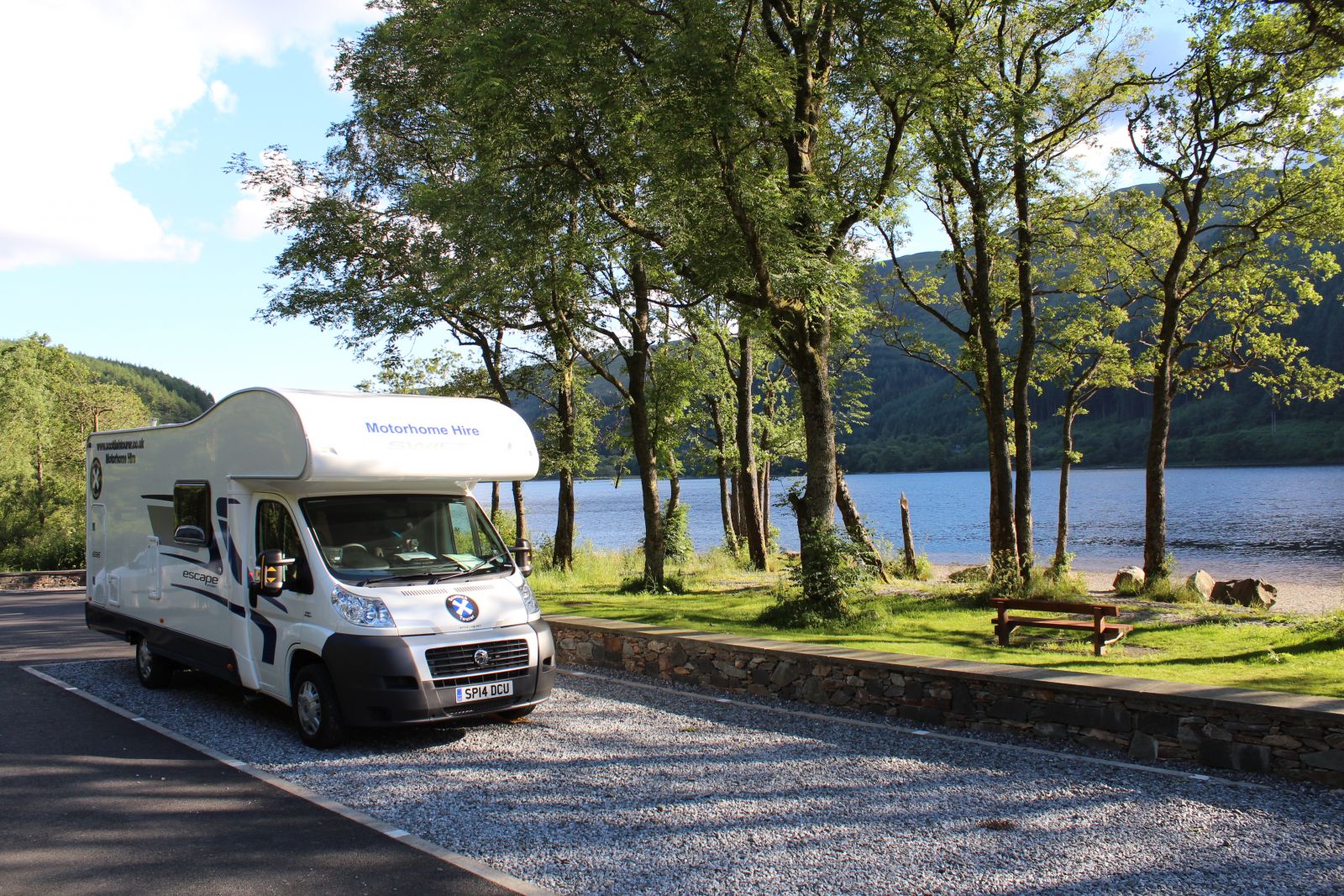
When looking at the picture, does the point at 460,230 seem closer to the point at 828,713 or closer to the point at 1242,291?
the point at 828,713

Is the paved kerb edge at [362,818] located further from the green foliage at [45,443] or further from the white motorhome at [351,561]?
the green foliage at [45,443]

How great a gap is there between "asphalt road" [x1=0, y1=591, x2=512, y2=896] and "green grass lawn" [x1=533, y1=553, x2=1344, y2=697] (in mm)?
6207

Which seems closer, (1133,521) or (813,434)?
(813,434)

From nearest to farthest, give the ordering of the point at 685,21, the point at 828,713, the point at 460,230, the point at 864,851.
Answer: the point at 864,851
the point at 828,713
the point at 685,21
the point at 460,230

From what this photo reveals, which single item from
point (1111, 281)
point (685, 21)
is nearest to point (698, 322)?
point (685, 21)

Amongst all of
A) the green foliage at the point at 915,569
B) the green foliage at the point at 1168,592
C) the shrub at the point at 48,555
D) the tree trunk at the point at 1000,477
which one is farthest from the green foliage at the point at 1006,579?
the shrub at the point at 48,555

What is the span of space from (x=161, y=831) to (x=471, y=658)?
8.69ft

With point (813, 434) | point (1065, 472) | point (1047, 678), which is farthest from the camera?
point (1065, 472)

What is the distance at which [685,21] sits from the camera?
12.0 m

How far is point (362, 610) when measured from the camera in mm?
7668

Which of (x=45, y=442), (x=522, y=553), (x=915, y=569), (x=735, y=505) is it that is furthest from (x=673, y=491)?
(x=45, y=442)

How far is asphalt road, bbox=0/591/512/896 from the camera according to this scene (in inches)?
→ 193

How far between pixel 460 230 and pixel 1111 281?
15.7 metres

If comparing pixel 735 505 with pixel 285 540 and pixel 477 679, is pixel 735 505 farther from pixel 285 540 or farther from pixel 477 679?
pixel 477 679
